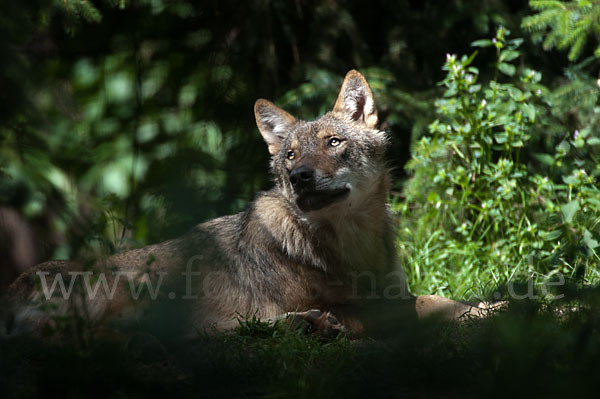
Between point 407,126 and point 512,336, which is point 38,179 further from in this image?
point 407,126

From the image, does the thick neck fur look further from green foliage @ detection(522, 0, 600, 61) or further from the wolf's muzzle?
green foliage @ detection(522, 0, 600, 61)

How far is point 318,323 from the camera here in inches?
154

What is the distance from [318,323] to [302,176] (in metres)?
1.09

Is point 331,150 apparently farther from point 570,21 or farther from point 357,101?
point 570,21

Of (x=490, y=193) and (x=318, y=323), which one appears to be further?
(x=490, y=193)

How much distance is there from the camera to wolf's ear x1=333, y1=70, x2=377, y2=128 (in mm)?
5098

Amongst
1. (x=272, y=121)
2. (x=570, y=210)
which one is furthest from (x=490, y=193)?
(x=272, y=121)

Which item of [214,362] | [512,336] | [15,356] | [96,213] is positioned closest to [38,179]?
[96,213]

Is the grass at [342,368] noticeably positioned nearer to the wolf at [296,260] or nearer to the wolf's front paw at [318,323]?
the wolf's front paw at [318,323]

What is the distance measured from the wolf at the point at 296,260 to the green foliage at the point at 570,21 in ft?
6.63

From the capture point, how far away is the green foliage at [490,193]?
5281 millimetres

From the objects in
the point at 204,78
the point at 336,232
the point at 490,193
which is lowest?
the point at 336,232

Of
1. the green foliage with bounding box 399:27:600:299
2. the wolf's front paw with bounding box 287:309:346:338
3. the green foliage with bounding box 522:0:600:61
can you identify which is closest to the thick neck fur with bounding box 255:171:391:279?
the wolf's front paw with bounding box 287:309:346:338

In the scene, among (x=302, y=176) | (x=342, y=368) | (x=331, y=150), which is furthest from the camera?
(x=331, y=150)
